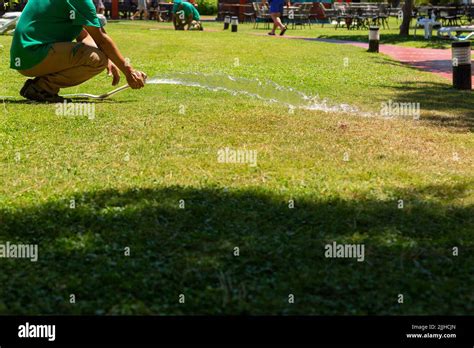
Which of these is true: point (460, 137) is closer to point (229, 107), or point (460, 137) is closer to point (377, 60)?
point (229, 107)

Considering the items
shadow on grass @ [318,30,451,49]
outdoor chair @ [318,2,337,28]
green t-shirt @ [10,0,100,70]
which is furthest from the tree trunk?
green t-shirt @ [10,0,100,70]

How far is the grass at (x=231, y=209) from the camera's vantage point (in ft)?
16.5

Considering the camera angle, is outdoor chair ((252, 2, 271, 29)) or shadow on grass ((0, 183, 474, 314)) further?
outdoor chair ((252, 2, 271, 29))

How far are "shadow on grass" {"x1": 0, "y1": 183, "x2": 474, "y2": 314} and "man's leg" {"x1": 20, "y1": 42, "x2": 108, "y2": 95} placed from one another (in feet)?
15.7

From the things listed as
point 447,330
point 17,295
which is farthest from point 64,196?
point 447,330

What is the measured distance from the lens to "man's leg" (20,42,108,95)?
37.7 ft

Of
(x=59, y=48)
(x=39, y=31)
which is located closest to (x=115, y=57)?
(x=59, y=48)

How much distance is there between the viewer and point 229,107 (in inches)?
469

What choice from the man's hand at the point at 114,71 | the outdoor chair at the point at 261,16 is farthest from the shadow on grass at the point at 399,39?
the man's hand at the point at 114,71

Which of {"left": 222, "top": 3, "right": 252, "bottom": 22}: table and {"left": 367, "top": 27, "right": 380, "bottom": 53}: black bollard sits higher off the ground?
{"left": 222, "top": 3, "right": 252, "bottom": 22}: table

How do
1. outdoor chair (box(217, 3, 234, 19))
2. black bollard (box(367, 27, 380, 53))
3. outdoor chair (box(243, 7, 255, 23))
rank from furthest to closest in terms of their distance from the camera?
outdoor chair (box(217, 3, 234, 19)) → outdoor chair (box(243, 7, 255, 23)) → black bollard (box(367, 27, 380, 53))

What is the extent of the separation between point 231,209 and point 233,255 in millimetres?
1093

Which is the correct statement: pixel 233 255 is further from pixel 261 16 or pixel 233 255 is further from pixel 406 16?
pixel 261 16

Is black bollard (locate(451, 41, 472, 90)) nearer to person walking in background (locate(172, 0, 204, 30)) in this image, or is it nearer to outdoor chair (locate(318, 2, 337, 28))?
person walking in background (locate(172, 0, 204, 30))
